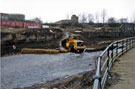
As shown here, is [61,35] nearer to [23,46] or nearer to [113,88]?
[23,46]

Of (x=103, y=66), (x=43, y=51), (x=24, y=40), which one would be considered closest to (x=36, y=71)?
(x=103, y=66)

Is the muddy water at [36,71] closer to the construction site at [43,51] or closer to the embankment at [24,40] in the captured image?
the construction site at [43,51]

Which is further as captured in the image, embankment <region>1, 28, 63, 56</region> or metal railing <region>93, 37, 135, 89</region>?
embankment <region>1, 28, 63, 56</region>

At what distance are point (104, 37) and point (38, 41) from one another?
71.2 ft

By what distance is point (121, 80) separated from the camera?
5926 millimetres

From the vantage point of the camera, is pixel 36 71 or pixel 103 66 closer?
pixel 103 66

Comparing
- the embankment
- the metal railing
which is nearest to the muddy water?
the metal railing

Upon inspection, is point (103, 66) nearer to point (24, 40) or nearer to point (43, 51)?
point (43, 51)

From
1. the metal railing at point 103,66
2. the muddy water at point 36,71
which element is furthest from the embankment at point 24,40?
the metal railing at point 103,66

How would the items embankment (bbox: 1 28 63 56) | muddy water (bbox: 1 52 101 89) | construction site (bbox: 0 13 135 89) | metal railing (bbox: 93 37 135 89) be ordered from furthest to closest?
embankment (bbox: 1 28 63 56), construction site (bbox: 0 13 135 89), muddy water (bbox: 1 52 101 89), metal railing (bbox: 93 37 135 89)

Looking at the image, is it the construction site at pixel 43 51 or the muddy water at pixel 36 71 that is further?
the construction site at pixel 43 51

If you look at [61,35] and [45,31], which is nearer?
[45,31]

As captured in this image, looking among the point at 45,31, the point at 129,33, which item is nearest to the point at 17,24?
the point at 45,31

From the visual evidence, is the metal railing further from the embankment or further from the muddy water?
the embankment
